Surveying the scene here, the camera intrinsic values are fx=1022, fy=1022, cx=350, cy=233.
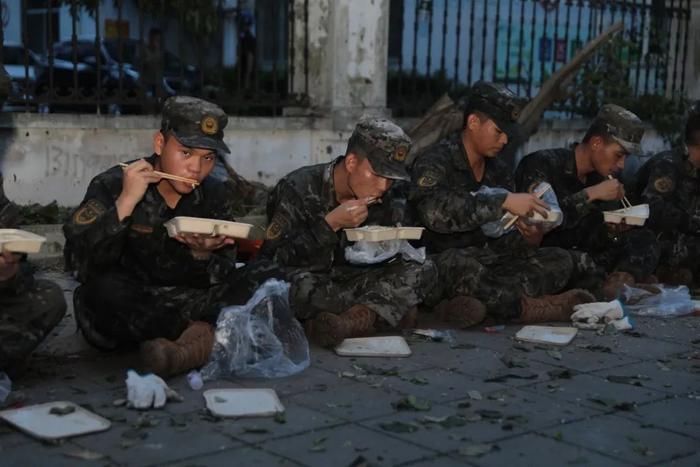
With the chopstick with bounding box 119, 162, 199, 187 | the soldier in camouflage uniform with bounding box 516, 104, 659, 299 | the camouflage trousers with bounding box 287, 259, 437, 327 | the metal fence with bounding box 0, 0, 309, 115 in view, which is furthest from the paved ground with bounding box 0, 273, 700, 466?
the metal fence with bounding box 0, 0, 309, 115

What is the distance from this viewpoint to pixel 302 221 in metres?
5.26

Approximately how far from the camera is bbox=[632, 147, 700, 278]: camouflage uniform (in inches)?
273

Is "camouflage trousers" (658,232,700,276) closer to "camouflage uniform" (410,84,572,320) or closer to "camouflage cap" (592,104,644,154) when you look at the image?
"camouflage cap" (592,104,644,154)

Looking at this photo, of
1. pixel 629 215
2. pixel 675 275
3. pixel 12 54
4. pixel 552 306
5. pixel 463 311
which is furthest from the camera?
pixel 12 54

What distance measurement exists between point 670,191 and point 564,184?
925mm

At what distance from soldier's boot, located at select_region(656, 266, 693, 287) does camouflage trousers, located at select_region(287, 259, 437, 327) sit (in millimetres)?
2509

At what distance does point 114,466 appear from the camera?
3340 mm

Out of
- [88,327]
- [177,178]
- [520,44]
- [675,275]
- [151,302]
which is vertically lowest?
[675,275]

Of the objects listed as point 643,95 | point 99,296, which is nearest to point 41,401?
point 99,296

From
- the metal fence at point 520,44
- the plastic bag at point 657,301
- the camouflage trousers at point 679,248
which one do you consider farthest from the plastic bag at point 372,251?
the metal fence at point 520,44

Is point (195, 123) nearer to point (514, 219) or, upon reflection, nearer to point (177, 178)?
point (177, 178)

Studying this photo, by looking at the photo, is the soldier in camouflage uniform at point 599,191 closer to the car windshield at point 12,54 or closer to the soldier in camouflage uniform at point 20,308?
the soldier in camouflage uniform at point 20,308

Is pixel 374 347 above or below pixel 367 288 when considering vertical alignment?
below

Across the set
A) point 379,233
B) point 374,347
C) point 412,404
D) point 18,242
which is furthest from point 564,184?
point 18,242
